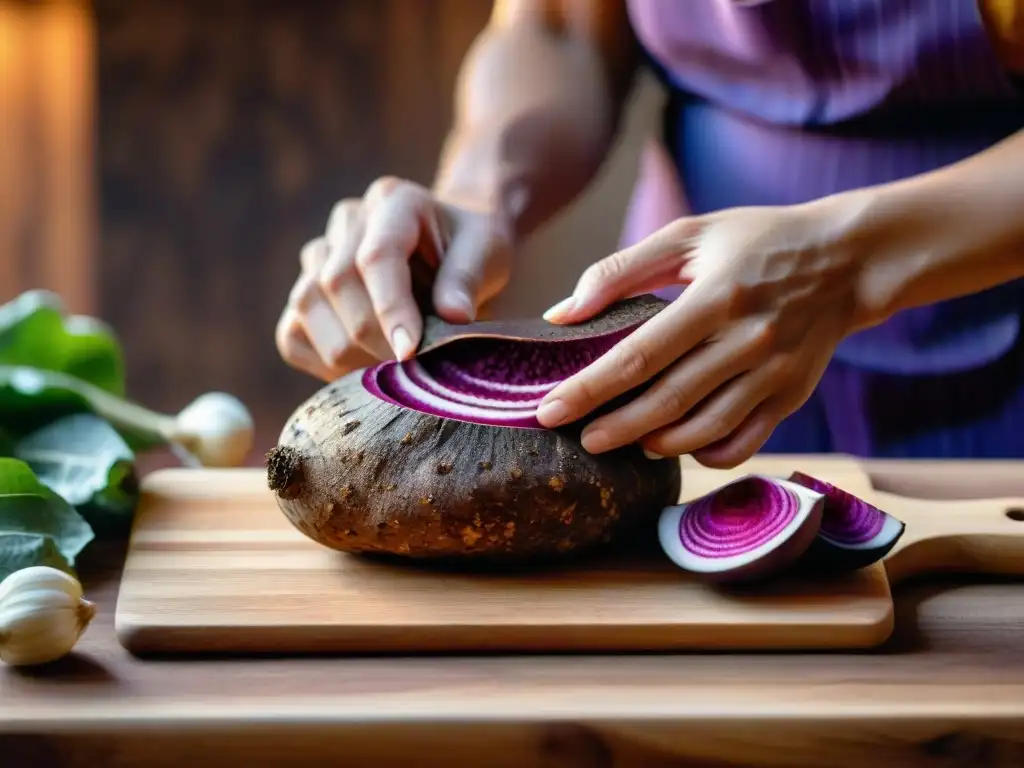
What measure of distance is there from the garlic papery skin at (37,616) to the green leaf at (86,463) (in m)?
0.31

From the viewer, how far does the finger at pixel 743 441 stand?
4.06 ft

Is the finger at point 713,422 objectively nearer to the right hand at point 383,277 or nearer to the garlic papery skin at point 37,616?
the right hand at point 383,277

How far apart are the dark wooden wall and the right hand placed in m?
2.09

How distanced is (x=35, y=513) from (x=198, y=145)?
2508mm

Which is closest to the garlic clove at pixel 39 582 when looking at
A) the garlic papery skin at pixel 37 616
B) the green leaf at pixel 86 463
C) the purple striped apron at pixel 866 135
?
the garlic papery skin at pixel 37 616

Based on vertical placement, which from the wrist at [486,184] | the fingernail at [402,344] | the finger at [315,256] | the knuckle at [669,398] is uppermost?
the wrist at [486,184]

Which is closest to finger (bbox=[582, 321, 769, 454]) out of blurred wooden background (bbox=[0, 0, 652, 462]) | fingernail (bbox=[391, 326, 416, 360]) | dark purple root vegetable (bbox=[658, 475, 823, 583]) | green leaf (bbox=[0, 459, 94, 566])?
dark purple root vegetable (bbox=[658, 475, 823, 583])

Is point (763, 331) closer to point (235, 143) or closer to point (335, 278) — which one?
point (335, 278)

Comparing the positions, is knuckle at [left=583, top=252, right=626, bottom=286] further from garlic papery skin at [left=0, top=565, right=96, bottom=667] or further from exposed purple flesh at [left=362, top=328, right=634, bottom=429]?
garlic papery skin at [left=0, top=565, right=96, bottom=667]

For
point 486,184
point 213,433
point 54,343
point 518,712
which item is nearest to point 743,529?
point 518,712

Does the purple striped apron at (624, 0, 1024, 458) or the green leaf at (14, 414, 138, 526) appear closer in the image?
the green leaf at (14, 414, 138, 526)

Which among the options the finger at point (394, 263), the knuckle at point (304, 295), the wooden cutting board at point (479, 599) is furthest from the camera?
the knuckle at point (304, 295)

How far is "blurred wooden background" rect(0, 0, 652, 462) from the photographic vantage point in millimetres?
3398

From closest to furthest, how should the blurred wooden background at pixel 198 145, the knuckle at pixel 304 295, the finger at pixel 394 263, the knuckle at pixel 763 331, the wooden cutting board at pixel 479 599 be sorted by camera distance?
the wooden cutting board at pixel 479 599 < the knuckle at pixel 763 331 < the finger at pixel 394 263 < the knuckle at pixel 304 295 < the blurred wooden background at pixel 198 145
